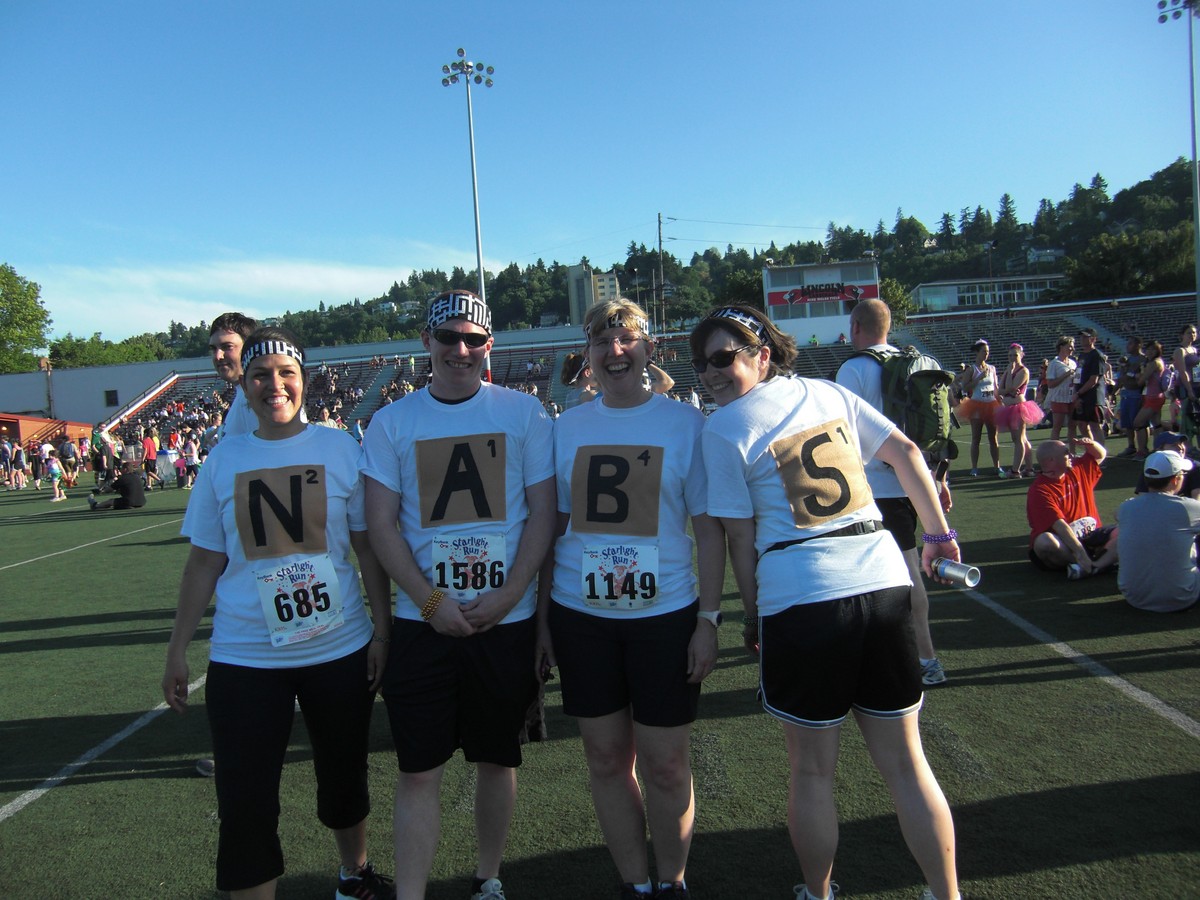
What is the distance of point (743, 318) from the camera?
2.71m

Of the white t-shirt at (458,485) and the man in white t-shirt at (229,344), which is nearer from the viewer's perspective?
the white t-shirt at (458,485)

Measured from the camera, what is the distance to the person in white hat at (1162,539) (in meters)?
5.20

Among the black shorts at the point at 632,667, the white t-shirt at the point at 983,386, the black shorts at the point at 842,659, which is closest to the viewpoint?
the black shorts at the point at 842,659

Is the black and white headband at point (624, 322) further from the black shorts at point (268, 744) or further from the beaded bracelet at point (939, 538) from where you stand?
the black shorts at point (268, 744)

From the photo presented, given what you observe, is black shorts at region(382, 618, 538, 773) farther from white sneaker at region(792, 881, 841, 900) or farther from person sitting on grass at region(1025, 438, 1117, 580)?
person sitting on grass at region(1025, 438, 1117, 580)

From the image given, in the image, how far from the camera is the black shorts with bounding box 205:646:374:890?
2514 millimetres

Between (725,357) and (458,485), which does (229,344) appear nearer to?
(458,485)

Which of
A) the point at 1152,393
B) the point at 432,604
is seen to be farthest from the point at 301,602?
the point at 1152,393

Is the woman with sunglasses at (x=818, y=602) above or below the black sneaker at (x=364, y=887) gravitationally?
above

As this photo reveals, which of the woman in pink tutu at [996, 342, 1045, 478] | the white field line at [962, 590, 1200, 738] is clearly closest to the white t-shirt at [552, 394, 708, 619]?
the white field line at [962, 590, 1200, 738]

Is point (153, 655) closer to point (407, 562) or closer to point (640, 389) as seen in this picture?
point (407, 562)

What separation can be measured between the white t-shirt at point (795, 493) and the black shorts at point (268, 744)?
1.39 meters

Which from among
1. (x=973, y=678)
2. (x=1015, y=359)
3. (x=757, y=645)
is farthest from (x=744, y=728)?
(x=1015, y=359)

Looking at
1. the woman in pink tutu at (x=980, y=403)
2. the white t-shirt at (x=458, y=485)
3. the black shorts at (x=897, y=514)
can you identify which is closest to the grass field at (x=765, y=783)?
the black shorts at (x=897, y=514)
